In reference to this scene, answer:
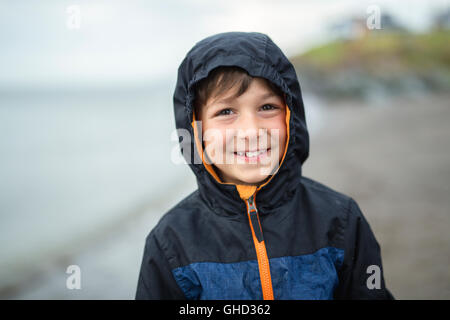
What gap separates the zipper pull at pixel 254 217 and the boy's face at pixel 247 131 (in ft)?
0.34

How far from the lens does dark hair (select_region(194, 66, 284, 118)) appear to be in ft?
5.40

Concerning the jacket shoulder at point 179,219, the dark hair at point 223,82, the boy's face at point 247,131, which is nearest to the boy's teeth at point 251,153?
the boy's face at point 247,131

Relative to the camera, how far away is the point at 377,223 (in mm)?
3812

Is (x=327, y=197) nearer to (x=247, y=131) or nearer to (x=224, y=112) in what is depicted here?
(x=247, y=131)

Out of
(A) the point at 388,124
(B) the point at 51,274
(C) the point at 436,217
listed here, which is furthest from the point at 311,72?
(B) the point at 51,274

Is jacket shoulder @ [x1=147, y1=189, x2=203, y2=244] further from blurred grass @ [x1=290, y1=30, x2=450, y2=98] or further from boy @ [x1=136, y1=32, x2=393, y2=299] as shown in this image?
blurred grass @ [x1=290, y1=30, x2=450, y2=98]

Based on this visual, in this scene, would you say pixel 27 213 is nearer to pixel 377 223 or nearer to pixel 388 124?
pixel 377 223

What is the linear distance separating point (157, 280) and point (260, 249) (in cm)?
54

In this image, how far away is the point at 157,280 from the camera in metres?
1.71

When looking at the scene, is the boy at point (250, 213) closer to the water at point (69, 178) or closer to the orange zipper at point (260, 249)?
the orange zipper at point (260, 249)

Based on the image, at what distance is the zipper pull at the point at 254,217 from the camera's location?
1694 millimetres

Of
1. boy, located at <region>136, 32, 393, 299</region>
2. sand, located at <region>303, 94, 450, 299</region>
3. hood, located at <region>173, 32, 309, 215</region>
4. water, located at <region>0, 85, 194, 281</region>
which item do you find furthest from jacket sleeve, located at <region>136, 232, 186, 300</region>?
water, located at <region>0, 85, 194, 281</region>

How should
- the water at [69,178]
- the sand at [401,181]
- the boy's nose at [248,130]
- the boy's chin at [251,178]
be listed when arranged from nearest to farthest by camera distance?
the boy's nose at [248,130], the boy's chin at [251,178], the sand at [401,181], the water at [69,178]

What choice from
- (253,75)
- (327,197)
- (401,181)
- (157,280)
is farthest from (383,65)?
(157,280)
